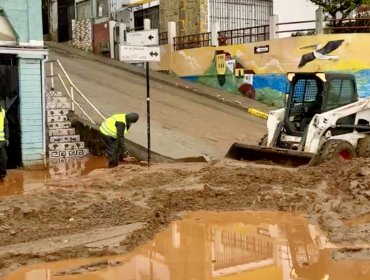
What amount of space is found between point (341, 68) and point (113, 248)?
15394 mm

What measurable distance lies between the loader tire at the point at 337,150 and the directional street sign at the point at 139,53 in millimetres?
3838

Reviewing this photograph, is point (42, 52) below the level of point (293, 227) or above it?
above

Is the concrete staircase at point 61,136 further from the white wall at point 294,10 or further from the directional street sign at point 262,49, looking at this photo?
the white wall at point 294,10

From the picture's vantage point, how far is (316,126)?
39.0ft

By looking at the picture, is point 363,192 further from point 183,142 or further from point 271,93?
point 271,93

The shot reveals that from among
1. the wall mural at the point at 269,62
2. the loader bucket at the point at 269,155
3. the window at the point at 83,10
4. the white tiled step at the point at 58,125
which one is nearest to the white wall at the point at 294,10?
the wall mural at the point at 269,62

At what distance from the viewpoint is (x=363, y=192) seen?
29.9 ft

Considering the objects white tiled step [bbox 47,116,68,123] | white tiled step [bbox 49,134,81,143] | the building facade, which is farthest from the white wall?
the building facade

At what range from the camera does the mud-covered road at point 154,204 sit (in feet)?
22.8

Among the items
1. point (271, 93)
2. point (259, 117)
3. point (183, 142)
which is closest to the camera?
point (183, 142)

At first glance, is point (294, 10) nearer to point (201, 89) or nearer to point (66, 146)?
point (201, 89)

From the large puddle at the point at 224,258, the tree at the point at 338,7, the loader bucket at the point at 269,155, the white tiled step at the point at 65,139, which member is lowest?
the large puddle at the point at 224,258

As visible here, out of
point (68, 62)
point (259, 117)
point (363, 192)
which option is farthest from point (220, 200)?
point (68, 62)

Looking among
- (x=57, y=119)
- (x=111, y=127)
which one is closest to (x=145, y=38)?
(x=111, y=127)
